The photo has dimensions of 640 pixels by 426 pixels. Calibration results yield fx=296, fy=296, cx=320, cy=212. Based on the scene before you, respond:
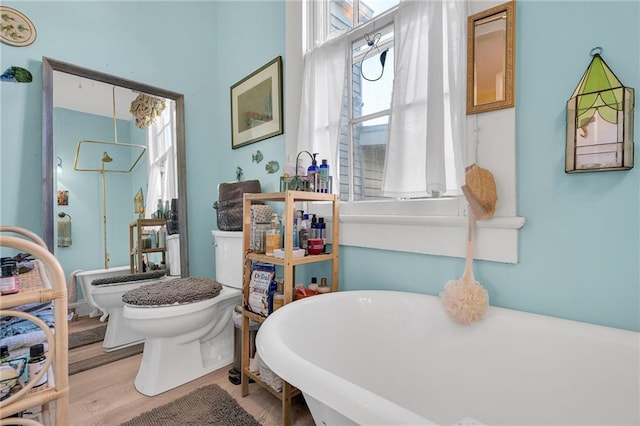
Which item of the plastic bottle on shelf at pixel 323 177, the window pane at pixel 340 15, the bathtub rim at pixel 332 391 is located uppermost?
the window pane at pixel 340 15

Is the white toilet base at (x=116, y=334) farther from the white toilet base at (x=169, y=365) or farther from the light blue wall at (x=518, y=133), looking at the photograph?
the light blue wall at (x=518, y=133)

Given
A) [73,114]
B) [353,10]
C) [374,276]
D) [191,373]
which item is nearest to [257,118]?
[353,10]

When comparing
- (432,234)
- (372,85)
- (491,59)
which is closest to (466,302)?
(432,234)

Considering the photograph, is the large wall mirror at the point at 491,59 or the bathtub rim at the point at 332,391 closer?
the bathtub rim at the point at 332,391

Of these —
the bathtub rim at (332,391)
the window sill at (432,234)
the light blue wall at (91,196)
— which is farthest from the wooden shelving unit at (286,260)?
the light blue wall at (91,196)

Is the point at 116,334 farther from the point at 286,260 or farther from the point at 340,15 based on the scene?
the point at 340,15

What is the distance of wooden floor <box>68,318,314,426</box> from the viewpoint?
4.38ft

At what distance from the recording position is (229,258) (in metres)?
1.90

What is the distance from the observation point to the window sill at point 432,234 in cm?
104

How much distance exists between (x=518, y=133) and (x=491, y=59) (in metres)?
0.29

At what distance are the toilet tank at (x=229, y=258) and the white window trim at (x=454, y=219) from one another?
57cm

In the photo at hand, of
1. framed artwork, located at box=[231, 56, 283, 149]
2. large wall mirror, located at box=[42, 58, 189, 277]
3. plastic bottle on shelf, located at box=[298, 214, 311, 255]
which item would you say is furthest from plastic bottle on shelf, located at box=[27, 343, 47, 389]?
framed artwork, located at box=[231, 56, 283, 149]

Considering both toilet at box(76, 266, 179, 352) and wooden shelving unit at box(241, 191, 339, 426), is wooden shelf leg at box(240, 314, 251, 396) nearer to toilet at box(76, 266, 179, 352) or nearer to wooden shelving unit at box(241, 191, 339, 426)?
wooden shelving unit at box(241, 191, 339, 426)

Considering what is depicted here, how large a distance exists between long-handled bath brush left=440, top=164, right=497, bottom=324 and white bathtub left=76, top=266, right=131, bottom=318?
199 centimetres
